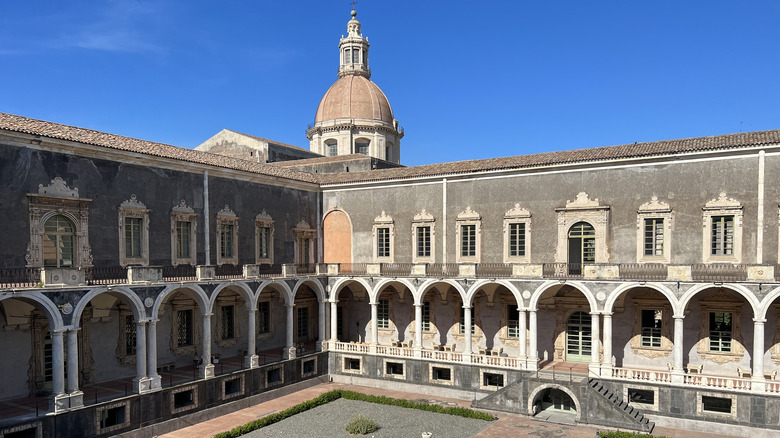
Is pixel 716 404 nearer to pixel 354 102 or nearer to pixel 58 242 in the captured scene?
pixel 58 242

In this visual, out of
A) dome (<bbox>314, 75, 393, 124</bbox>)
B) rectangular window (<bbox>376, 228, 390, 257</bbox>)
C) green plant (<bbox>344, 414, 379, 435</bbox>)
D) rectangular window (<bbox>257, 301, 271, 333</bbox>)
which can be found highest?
dome (<bbox>314, 75, 393, 124</bbox>)

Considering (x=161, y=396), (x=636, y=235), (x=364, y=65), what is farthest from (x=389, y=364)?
(x=364, y=65)

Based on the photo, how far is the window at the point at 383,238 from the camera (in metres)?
34.2

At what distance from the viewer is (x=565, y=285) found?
1169 inches

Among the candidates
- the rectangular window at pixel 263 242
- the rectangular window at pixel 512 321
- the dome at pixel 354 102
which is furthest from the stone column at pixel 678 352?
the dome at pixel 354 102

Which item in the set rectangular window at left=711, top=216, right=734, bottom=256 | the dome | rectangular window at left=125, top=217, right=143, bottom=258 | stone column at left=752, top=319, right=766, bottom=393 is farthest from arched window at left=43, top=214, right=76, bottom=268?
the dome

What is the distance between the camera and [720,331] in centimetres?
2666

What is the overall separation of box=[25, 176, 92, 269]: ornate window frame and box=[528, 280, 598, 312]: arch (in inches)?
779

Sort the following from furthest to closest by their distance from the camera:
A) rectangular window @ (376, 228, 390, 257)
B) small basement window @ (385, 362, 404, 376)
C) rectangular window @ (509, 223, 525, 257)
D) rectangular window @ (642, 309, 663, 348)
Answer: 1. rectangular window @ (376, 228, 390, 257)
2. small basement window @ (385, 362, 404, 376)
3. rectangular window @ (509, 223, 525, 257)
4. rectangular window @ (642, 309, 663, 348)

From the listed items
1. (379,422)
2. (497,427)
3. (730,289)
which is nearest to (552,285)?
(497,427)

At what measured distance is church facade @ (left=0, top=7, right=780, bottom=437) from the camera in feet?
75.6

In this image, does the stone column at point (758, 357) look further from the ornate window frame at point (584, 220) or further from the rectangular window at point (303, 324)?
the rectangular window at point (303, 324)

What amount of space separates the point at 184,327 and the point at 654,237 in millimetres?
23423

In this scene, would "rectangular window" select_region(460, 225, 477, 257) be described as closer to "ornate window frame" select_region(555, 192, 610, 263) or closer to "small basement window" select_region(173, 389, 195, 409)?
"ornate window frame" select_region(555, 192, 610, 263)
